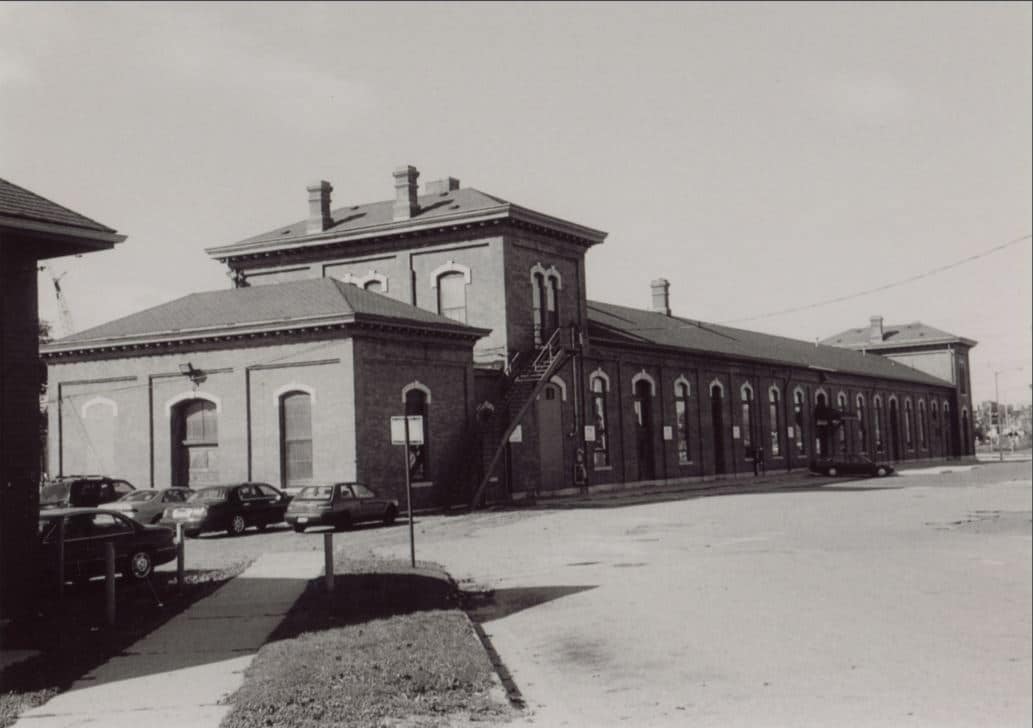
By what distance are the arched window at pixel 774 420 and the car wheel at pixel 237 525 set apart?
117 ft

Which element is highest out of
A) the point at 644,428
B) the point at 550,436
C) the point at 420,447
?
the point at 644,428

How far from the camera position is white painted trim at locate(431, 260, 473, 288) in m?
38.5

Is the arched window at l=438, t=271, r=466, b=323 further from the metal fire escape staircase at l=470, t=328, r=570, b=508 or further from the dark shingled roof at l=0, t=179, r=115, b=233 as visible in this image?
the dark shingled roof at l=0, t=179, r=115, b=233

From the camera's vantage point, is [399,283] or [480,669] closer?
A: [480,669]

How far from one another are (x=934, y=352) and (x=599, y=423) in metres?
54.1

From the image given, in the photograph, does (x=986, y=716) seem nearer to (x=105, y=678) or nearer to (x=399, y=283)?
(x=105, y=678)

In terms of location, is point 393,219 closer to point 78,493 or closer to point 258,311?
point 258,311

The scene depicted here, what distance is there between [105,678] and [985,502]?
2500 cm

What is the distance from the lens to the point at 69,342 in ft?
113

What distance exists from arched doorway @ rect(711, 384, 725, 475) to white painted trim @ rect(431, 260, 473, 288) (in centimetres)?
1754

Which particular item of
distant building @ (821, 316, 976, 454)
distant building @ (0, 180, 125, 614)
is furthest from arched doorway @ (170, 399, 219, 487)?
distant building @ (821, 316, 976, 454)

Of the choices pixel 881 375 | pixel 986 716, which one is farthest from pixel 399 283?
pixel 881 375

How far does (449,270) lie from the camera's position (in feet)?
127

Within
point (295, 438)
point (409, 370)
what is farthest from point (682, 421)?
point (295, 438)
